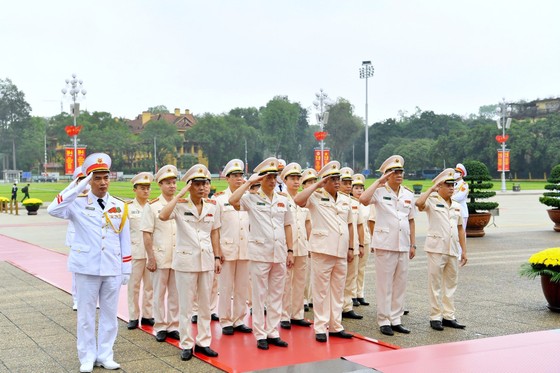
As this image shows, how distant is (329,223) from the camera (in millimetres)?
6637

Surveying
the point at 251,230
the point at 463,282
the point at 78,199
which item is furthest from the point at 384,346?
the point at 463,282

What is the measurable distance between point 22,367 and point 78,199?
1557mm

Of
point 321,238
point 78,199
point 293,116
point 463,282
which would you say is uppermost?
point 293,116

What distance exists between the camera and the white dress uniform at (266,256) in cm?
629

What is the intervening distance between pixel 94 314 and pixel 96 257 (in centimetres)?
52

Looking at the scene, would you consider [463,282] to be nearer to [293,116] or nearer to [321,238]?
[321,238]

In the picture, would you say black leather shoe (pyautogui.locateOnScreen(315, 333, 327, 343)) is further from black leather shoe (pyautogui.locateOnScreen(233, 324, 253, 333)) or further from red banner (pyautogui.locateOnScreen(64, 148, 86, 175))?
red banner (pyautogui.locateOnScreen(64, 148, 86, 175))

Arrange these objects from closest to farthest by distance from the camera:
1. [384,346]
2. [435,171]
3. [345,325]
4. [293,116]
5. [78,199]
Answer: [78,199] < [384,346] < [345,325] < [435,171] < [293,116]

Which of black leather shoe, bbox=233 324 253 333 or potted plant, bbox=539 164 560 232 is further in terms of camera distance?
potted plant, bbox=539 164 560 232

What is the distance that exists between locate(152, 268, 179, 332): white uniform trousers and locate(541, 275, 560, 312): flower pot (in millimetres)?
4413

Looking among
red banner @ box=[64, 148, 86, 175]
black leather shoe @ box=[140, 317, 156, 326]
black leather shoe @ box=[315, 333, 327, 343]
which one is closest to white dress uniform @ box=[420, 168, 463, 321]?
black leather shoe @ box=[315, 333, 327, 343]

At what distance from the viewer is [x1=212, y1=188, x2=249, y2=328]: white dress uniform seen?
273 inches

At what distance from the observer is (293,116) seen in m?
97.1

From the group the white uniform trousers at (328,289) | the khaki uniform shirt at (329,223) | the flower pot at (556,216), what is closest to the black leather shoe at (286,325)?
the white uniform trousers at (328,289)
